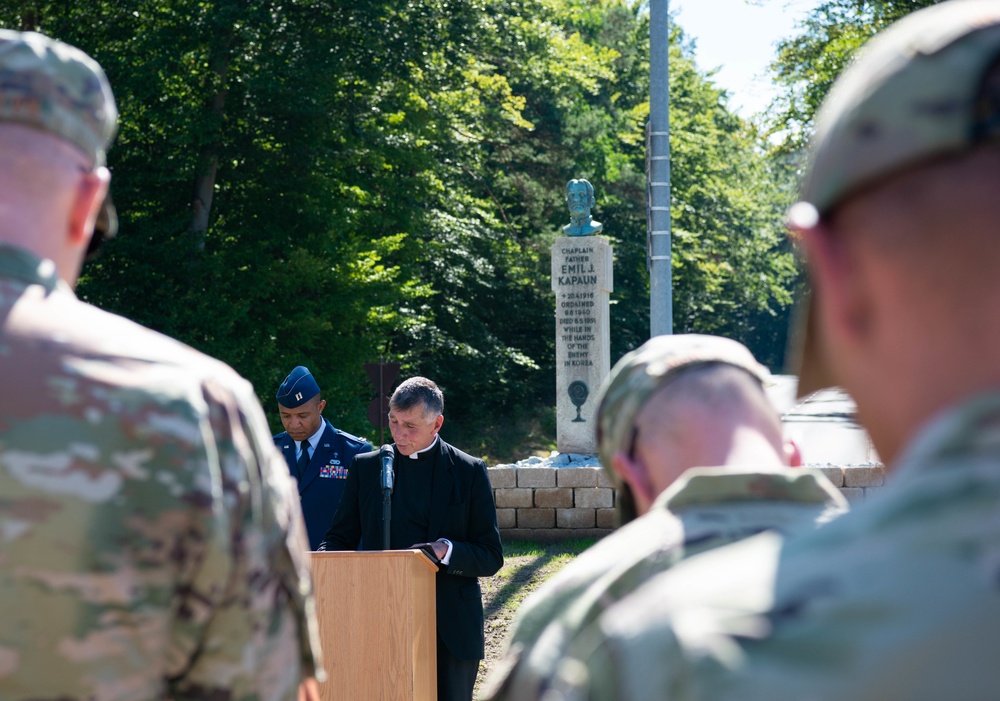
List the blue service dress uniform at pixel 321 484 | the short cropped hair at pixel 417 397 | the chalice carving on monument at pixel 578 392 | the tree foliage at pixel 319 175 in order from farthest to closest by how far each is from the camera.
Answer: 1. the tree foliage at pixel 319 175
2. the chalice carving on monument at pixel 578 392
3. the blue service dress uniform at pixel 321 484
4. the short cropped hair at pixel 417 397

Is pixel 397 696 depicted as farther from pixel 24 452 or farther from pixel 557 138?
pixel 557 138

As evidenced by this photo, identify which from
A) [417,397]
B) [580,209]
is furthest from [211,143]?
[417,397]

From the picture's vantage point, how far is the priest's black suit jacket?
17.5 ft

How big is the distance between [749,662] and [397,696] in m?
A: 4.18

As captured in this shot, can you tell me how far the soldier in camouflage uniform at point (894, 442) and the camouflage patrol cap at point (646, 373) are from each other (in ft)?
2.22

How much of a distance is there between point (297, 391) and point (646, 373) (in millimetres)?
5028

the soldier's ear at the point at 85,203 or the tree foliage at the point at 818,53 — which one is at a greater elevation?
the tree foliage at the point at 818,53

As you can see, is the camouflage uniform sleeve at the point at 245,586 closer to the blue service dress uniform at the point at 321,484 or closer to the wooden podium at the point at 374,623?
the wooden podium at the point at 374,623

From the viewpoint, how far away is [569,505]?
13.0 m

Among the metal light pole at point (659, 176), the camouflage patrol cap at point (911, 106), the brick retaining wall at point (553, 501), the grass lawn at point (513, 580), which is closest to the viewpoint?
the camouflage patrol cap at point (911, 106)

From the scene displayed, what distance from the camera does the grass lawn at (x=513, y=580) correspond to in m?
9.02

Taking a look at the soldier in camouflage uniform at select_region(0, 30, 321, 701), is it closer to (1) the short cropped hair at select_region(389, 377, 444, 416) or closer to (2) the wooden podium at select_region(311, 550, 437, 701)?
(2) the wooden podium at select_region(311, 550, 437, 701)

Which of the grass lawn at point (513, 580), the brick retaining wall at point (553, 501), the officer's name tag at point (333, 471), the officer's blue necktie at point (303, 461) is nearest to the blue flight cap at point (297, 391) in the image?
the officer's blue necktie at point (303, 461)

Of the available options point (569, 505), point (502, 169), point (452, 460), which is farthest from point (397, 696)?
point (502, 169)
